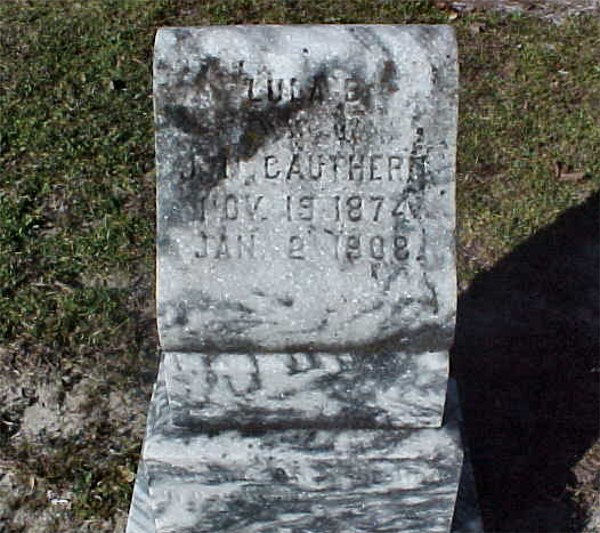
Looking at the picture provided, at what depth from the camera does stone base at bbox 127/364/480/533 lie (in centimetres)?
246

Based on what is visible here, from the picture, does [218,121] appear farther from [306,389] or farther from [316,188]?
[306,389]

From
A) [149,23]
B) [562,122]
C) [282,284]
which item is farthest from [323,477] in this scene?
[149,23]

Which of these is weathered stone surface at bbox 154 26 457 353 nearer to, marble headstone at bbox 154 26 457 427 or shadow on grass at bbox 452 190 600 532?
marble headstone at bbox 154 26 457 427

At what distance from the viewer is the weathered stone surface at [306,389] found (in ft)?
7.86

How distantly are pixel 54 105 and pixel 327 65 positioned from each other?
3163 millimetres

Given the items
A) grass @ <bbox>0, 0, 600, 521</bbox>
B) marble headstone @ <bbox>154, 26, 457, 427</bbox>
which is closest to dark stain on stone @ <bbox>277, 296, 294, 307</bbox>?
marble headstone @ <bbox>154, 26, 457, 427</bbox>

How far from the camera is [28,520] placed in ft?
9.91

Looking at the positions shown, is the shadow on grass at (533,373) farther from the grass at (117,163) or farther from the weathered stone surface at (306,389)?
the weathered stone surface at (306,389)

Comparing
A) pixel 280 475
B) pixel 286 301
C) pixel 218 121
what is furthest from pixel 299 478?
pixel 218 121

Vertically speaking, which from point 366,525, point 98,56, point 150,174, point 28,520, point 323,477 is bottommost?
point 28,520

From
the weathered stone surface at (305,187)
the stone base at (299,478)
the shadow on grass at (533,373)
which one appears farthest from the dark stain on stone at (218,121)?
the shadow on grass at (533,373)

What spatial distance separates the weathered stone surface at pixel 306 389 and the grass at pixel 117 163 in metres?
0.78

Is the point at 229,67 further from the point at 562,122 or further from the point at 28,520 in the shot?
the point at 562,122

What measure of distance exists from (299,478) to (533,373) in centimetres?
131
